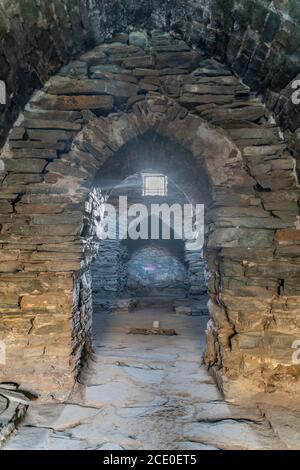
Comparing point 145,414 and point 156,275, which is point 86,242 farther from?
point 156,275

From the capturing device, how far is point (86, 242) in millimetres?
3270

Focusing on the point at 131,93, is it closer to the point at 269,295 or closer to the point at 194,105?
the point at 194,105

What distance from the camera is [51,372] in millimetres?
2967

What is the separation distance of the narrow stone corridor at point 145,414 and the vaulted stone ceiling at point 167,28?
2.60 metres

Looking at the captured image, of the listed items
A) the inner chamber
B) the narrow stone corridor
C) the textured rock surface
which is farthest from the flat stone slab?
the textured rock surface

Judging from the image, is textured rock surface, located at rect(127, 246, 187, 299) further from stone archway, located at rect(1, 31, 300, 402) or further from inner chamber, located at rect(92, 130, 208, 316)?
stone archway, located at rect(1, 31, 300, 402)

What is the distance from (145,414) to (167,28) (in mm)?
3921

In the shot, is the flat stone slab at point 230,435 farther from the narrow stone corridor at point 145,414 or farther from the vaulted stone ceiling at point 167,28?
the vaulted stone ceiling at point 167,28

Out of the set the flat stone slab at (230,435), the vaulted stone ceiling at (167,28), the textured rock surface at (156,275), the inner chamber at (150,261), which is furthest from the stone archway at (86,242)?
the textured rock surface at (156,275)

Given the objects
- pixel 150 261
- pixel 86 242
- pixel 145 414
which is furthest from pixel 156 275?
pixel 145 414

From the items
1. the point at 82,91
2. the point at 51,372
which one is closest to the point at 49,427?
the point at 51,372

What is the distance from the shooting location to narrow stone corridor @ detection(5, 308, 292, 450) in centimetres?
224

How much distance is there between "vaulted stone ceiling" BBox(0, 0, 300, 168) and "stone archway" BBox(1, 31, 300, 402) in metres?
0.24

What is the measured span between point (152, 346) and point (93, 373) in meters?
1.50
